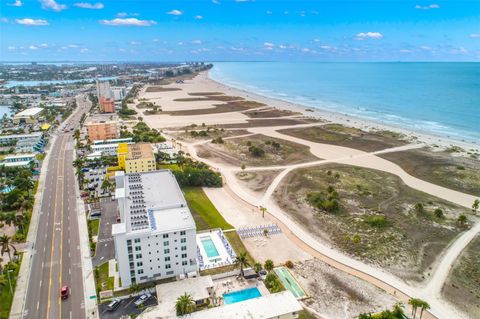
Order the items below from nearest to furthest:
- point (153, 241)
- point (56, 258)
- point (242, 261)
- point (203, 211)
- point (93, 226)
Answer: point (153, 241)
point (242, 261)
point (56, 258)
point (93, 226)
point (203, 211)

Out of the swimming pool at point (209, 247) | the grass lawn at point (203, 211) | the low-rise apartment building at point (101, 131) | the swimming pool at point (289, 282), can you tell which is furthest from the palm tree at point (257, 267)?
the low-rise apartment building at point (101, 131)

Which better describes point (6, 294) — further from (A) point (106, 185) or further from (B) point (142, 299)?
(A) point (106, 185)

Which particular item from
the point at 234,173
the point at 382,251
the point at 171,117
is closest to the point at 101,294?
the point at 382,251

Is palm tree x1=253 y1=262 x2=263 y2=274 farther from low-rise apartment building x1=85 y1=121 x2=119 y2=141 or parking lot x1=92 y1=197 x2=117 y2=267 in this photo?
low-rise apartment building x1=85 y1=121 x2=119 y2=141

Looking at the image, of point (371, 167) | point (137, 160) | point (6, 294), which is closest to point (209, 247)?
point (6, 294)

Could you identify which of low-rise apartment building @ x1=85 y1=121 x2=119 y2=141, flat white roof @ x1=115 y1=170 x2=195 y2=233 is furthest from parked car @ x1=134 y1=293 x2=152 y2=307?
low-rise apartment building @ x1=85 y1=121 x2=119 y2=141

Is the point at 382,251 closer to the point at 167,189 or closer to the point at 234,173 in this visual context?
the point at 167,189

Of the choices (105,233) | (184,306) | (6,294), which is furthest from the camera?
(105,233)
